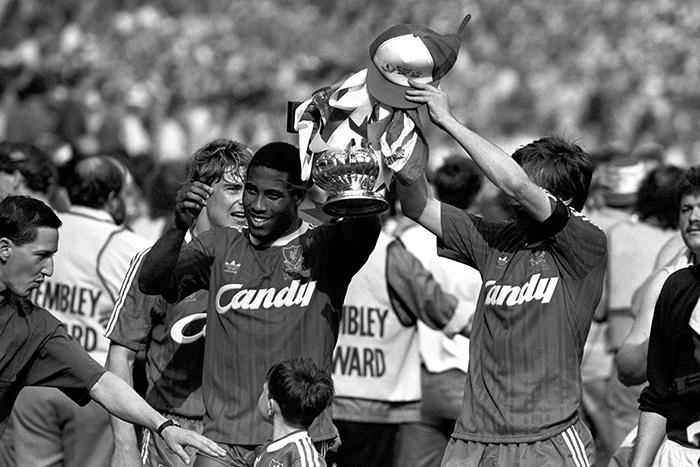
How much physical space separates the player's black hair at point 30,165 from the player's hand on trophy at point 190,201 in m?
3.02

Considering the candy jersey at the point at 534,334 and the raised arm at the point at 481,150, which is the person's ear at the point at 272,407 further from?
the raised arm at the point at 481,150

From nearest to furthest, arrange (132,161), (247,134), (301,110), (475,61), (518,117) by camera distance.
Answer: (301,110) < (132,161) < (247,134) < (518,117) < (475,61)

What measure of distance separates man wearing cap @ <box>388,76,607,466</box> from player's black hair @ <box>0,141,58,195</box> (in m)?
3.37

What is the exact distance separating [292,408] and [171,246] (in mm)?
814

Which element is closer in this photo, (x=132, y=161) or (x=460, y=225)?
(x=460, y=225)

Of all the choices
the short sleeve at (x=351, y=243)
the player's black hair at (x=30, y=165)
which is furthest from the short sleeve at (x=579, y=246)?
the player's black hair at (x=30, y=165)

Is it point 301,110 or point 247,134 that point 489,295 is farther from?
point 247,134

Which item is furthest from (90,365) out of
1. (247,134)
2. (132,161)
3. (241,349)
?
(247,134)

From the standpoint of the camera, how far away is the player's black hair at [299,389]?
5934 mm

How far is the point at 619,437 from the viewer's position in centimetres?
970

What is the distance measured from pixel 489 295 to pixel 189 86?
19602 millimetres

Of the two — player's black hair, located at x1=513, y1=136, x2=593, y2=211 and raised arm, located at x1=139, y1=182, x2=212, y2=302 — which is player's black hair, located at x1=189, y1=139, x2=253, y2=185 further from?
player's black hair, located at x1=513, y1=136, x2=593, y2=211

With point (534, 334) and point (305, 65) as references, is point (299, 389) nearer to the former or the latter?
point (534, 334)

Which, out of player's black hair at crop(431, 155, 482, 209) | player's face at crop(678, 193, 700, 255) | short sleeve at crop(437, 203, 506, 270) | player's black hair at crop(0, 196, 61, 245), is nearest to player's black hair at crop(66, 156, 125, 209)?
player's black hair at crop(431, 155, 482, 209)
